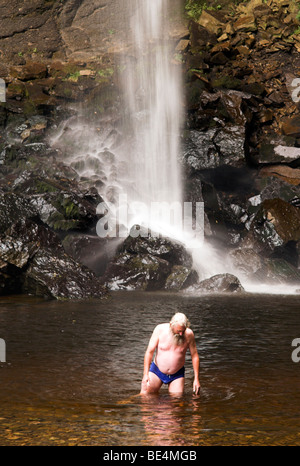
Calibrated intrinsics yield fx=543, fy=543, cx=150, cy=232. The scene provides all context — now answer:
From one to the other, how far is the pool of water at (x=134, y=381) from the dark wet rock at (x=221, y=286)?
154 inches

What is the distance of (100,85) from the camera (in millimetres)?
30875

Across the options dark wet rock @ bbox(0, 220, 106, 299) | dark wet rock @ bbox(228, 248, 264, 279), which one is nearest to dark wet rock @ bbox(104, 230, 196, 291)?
dark wet rock @ bbox(0, 220, 106, 299)

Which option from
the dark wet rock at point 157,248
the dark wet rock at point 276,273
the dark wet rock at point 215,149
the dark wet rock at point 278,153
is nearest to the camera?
the dark wet rock at point 157,248

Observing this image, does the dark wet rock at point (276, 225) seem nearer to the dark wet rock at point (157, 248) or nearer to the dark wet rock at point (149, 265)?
the dark wet rock at point (149, 265)

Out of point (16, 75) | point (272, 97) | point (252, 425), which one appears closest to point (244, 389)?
point (252, 425)

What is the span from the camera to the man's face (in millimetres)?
6266

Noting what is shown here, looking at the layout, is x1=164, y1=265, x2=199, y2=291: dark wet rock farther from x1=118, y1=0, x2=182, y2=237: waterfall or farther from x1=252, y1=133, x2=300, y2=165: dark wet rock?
x1=252, y1=133, x2=300, y2=165: dark wet rock

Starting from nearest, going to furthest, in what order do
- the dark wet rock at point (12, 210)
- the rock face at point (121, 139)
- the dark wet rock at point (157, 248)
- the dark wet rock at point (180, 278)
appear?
1. the dark wet rock at point (12, 210)
2. the rock face at point (121, 139)
3. the dark wet rock at point (180, 278)
4. the dark wet rock at point (157, 248)

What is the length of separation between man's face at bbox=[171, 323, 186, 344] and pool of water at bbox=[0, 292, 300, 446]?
0.64m

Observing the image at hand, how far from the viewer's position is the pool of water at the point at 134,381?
4809 mm

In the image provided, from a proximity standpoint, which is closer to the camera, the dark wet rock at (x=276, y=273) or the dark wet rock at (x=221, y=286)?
the dark wet rock at (x=221, y=286)

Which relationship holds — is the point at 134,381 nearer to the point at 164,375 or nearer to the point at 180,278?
the point at 164,375

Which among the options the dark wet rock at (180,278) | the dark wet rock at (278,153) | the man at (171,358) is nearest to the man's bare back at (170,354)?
the man at (171,358)

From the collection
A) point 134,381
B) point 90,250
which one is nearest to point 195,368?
point 134,381
